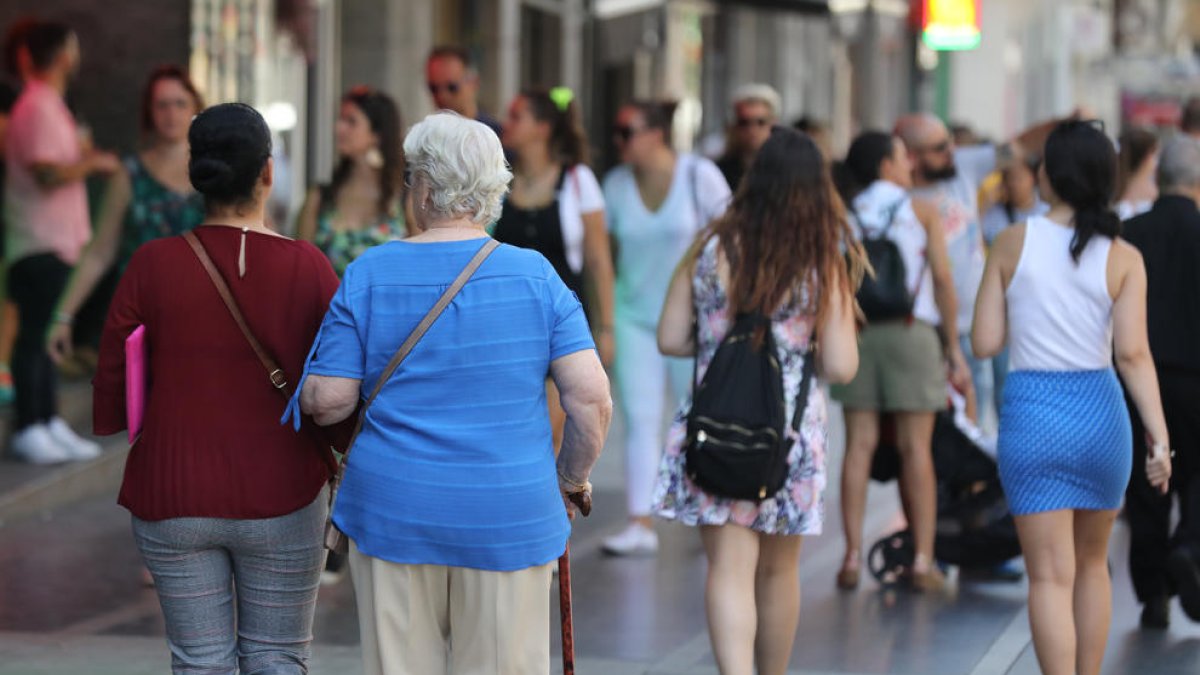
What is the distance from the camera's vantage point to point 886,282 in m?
8.00

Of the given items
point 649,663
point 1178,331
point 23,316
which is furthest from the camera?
point 23,316

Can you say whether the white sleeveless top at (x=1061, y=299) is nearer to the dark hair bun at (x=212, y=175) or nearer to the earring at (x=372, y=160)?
the dark hair bun at (x=212, y=175)

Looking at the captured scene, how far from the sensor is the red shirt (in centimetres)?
450

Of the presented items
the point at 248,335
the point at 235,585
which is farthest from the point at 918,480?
the point at 248,335

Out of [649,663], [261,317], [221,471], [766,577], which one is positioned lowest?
[649,663]

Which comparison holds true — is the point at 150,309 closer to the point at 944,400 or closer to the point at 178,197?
the point at 178,197

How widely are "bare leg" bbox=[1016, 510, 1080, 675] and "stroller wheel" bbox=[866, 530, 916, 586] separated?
7.65 feet

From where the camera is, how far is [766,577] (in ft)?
19.2

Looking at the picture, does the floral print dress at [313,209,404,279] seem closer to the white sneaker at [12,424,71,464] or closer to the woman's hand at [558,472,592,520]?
the white sneaker at [12,424,71,464]

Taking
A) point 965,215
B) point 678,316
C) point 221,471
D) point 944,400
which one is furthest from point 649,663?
point 965,215

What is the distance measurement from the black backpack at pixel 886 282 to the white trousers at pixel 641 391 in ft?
3.73

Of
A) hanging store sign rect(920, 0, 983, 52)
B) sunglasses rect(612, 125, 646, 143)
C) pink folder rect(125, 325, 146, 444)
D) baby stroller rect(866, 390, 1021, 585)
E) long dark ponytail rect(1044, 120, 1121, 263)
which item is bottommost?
baby stroller rect(866, 390, 1021, 585)

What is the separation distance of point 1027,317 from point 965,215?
446cm

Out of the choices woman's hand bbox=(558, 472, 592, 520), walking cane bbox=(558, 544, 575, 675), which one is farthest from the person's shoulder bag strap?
walking cane bbox=(558, 544, 575, 675)
